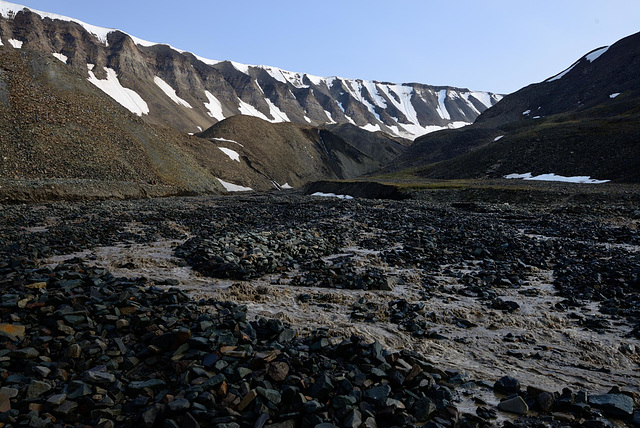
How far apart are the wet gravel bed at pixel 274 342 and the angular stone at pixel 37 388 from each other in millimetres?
23

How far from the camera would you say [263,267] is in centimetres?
1252

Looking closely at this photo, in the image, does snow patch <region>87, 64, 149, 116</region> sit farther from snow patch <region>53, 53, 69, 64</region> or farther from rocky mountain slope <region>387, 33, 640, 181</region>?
rocky mountain slope <region>387, 33, 640, 181</region>

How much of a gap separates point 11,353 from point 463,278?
37.4 ft

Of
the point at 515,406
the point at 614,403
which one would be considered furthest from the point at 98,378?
the point at 614,403

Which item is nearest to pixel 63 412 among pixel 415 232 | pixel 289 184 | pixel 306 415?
pixel 306 415

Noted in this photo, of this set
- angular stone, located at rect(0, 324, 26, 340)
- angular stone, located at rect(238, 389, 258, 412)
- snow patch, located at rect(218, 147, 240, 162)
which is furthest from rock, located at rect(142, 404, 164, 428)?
snow patch, located at rect(218, 147, 240, 162)

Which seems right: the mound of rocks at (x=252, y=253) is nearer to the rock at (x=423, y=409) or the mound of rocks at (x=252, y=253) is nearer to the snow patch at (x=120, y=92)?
the rock at (x=423, y=409)

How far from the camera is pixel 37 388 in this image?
4.87 meters

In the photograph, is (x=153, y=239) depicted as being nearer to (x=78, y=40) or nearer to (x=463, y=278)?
(x=463, y=278)

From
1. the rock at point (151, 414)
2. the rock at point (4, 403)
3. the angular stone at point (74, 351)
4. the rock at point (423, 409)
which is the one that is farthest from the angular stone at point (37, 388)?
the rock at point (423, 409)

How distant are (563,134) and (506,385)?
74.1m

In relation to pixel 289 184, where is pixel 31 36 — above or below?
above

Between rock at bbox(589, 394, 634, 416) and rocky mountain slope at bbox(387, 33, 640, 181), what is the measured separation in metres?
53.0

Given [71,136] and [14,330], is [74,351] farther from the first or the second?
[71,136]
